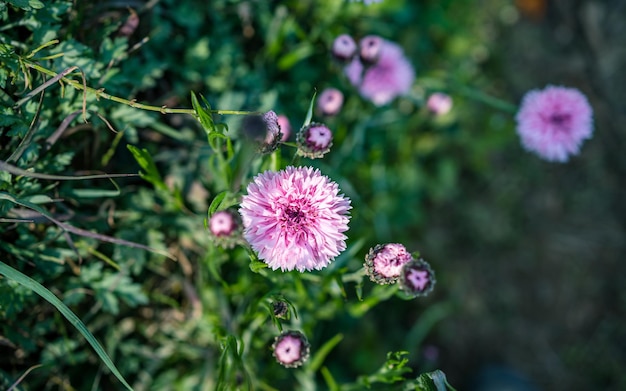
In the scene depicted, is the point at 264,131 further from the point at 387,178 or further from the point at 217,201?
the point at 387,178

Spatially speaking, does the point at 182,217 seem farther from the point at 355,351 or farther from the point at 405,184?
the point at 405,184

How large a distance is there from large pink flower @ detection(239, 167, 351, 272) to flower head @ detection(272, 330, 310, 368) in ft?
0.80

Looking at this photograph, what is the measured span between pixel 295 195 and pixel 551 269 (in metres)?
2.11

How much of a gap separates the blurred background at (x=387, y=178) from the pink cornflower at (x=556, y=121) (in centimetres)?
14

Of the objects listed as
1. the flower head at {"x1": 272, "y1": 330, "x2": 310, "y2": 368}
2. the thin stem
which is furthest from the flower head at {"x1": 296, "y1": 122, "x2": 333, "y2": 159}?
the thin stem

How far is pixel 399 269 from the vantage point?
1.49 m

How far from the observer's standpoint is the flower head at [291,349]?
150cm

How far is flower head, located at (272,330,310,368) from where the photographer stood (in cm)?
150

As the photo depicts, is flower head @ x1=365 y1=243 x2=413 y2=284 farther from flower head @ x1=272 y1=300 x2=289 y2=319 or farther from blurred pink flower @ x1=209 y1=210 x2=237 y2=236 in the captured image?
blurred pink flower @ x1=209 y1=210 x2=237 y2=236

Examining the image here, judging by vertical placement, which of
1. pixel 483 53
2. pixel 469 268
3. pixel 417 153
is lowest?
pixel 469 268

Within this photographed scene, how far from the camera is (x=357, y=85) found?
2281 mm

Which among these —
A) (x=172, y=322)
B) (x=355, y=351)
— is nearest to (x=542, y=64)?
(x=355, y=351)

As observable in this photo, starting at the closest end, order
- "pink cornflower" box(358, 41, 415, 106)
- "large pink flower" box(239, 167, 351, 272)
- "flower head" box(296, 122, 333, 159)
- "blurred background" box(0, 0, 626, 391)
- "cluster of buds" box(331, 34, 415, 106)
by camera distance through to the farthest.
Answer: "large pink flower" box(239, 167, 351, 272)
"flower head" box(296, 122, 333, 159)
"blurred background" box(0, 0, 626, 391)
"cluster of buds" box(331, 34, 415, 106)
"pink cornflower" box(358, 41, 415, 106)

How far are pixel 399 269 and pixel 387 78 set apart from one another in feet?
3.70
